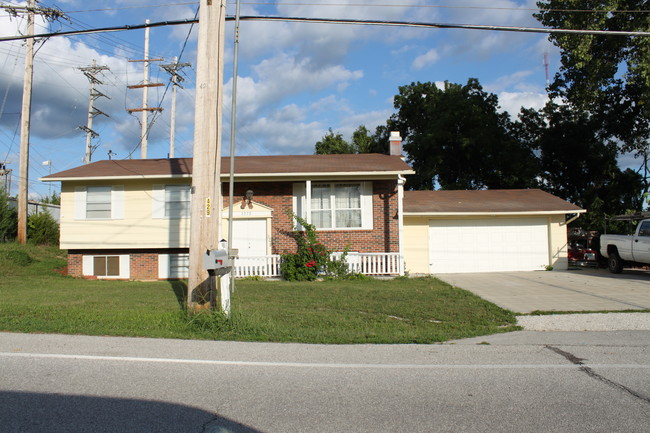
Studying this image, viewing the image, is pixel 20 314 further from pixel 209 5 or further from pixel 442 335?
pixel 442 335

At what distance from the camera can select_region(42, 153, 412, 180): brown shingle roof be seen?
16453mm

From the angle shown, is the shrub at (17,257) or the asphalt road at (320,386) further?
the shrub at (17,257)

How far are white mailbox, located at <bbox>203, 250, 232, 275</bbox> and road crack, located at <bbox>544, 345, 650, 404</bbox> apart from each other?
4.92 metres

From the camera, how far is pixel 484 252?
1850cm

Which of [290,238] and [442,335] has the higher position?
[290,238]

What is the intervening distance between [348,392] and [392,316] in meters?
4.62

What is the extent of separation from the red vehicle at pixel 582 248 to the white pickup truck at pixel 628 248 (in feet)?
8.30

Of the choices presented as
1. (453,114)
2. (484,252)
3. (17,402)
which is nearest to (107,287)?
(17,402)

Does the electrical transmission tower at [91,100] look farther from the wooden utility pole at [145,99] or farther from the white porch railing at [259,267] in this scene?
the white porch railing at [259,267]

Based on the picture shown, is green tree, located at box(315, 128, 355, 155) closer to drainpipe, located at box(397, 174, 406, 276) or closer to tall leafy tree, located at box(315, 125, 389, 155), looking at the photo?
tall leafy tree, located at box(315, 125, 389, 155)

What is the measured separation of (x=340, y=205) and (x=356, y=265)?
217 cm

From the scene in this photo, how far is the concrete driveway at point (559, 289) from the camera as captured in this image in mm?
10383

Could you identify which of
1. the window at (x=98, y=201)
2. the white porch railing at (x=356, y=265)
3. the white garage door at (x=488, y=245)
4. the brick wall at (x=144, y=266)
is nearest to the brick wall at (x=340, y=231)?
the white porch railing at (x=356, y=265)

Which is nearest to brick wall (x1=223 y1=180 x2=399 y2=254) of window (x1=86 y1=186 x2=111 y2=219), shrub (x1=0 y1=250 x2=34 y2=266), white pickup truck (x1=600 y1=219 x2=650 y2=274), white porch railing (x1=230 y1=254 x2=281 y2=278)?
white porch railing (x1=230 y1=254 x2=281 y2=278)
